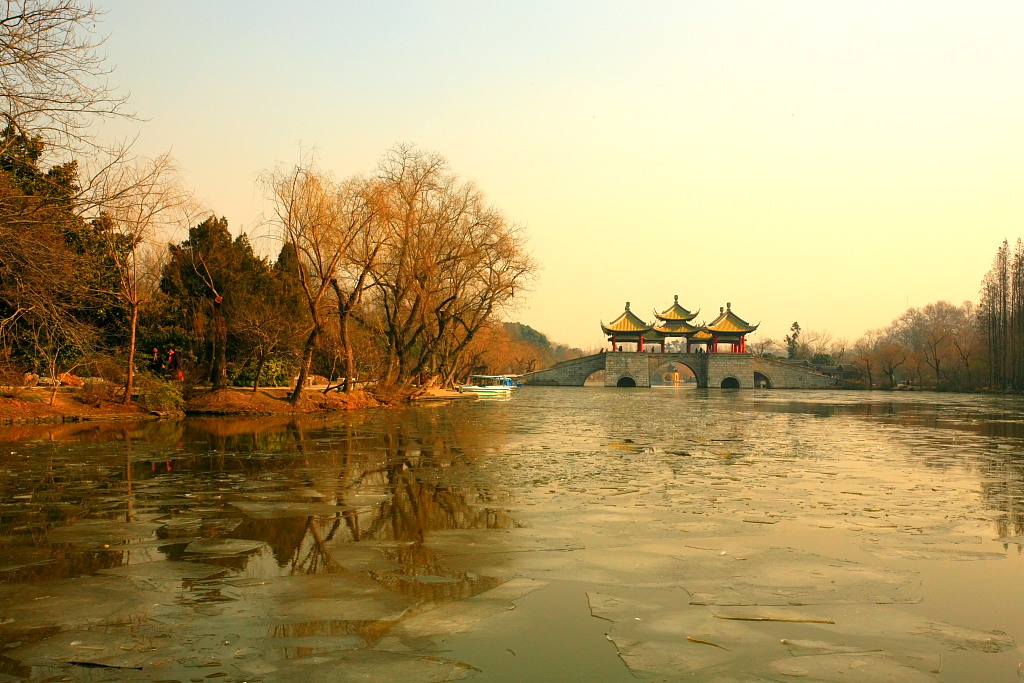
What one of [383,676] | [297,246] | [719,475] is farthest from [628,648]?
[297,246]

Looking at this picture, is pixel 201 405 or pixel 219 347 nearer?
pixel 201 405

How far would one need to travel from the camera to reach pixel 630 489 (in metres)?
12.0

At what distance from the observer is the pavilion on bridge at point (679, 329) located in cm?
9000

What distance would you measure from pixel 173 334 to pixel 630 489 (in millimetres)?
23833

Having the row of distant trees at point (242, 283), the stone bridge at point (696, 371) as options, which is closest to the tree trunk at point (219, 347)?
the row of distant trees at point (242, 283)

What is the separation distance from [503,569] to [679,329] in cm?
8444

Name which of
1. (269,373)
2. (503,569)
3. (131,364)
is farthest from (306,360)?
(503,569)

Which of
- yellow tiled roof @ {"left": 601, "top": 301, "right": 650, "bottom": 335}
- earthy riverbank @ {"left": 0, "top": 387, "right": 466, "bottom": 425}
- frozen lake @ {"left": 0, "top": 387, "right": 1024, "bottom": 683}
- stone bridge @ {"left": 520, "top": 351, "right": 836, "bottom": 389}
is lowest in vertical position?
frozen lake @ {"left": 0, "top": 387, "right": 1024, "bottom": 683}

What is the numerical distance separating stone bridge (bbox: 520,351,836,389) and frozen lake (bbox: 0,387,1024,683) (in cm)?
7561

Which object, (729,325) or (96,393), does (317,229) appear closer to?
(96,393)

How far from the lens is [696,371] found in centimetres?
9494

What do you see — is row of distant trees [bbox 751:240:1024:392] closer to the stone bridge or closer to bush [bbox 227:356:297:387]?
the stone bridge

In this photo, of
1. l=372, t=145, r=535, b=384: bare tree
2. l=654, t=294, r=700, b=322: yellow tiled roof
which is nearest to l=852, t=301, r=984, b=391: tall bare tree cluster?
l=654, t=294, r=700, b=322: yellow tiled roof

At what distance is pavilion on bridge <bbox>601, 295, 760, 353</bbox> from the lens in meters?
90.0
